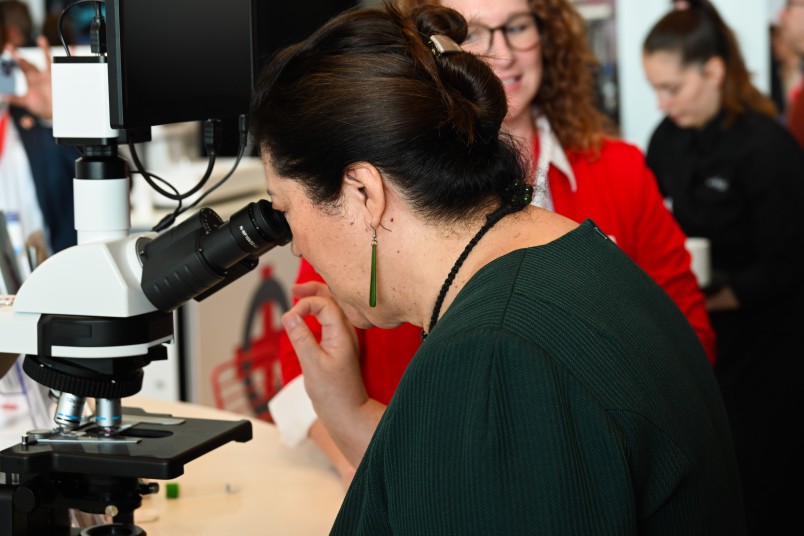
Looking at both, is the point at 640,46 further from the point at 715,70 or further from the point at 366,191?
the point at 366,191

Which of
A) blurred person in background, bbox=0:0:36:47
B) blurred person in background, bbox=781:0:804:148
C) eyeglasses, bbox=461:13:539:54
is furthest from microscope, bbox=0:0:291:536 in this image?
blurred person in background, bbox=781:0:804:148

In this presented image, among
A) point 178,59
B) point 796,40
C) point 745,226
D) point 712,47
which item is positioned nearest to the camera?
point 178,59

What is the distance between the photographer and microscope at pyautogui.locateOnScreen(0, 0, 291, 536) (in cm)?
117

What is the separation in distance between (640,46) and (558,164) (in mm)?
2976

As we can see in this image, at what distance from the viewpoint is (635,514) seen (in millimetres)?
964

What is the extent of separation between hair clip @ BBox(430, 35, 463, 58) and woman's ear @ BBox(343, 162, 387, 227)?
0.17 meters

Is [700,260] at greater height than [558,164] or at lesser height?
lesser

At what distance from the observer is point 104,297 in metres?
1.17

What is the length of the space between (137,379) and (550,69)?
1.04 m

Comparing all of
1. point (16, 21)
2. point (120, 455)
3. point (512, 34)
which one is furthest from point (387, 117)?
point (16, 21)

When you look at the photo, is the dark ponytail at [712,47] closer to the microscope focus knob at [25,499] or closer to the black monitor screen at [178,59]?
the black monitor screen at [178,59]

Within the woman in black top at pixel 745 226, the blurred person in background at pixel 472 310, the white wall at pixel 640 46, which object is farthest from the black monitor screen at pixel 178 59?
the white wall at pixel 640 46

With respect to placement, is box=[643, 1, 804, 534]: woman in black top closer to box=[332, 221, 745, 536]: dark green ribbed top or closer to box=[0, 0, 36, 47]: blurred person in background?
box=[332, 221, 745, 536]: dark green ribbed top

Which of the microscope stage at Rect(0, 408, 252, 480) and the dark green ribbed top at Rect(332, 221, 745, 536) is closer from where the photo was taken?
the dark green ribbed top at Rect(332, 221, 745, 536)
